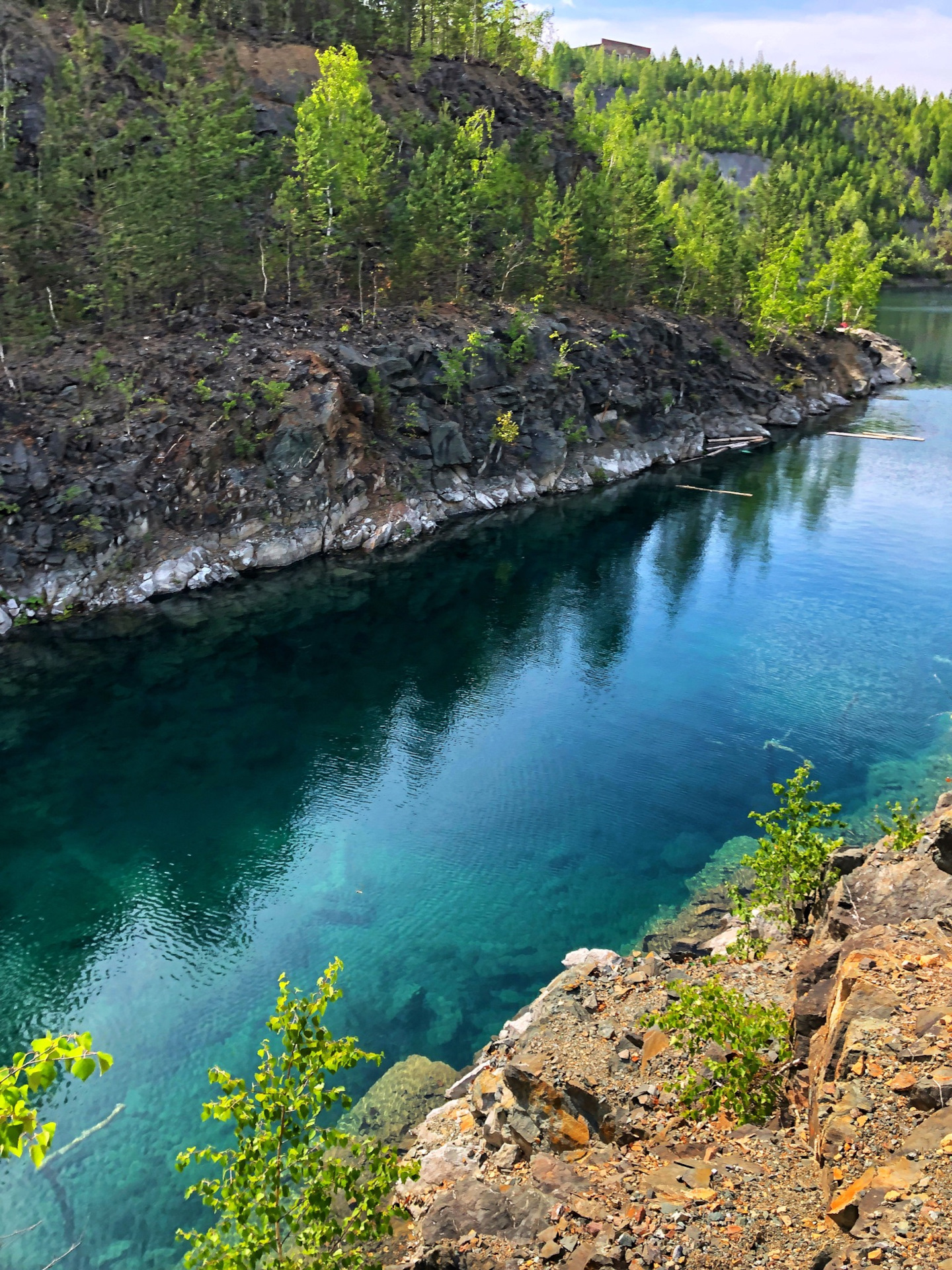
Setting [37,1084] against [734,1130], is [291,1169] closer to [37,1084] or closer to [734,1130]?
[37,1084]

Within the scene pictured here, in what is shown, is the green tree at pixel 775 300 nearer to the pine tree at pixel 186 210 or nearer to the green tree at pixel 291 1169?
the pine tree at pixel 186 210

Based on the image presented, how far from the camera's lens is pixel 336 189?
2549 inches

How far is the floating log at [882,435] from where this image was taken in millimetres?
83500

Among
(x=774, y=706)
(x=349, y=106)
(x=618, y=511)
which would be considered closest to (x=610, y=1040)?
(x=774, y=706)

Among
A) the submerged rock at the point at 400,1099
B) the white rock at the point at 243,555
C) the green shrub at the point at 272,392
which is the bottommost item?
the submerged rock at the point at 400,1099

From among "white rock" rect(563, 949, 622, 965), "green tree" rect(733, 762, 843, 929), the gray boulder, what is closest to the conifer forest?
the gray boulder

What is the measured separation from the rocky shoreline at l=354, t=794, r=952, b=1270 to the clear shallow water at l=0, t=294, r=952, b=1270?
17.9 feet

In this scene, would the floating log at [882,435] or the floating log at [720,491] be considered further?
the floating log at [882,435]

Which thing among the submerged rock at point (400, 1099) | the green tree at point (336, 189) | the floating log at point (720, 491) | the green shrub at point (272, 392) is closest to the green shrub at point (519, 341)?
the green tree at point (336, 189)

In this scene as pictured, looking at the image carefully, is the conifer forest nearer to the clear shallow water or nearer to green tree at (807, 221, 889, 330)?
green tree at (807, 221, 889, 330)

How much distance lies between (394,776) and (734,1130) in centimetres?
2224

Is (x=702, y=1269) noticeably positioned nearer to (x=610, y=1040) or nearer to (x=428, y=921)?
(x=610, y=1040)

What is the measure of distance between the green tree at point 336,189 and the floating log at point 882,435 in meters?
50.7

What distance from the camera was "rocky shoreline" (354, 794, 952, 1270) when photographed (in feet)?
37.1
